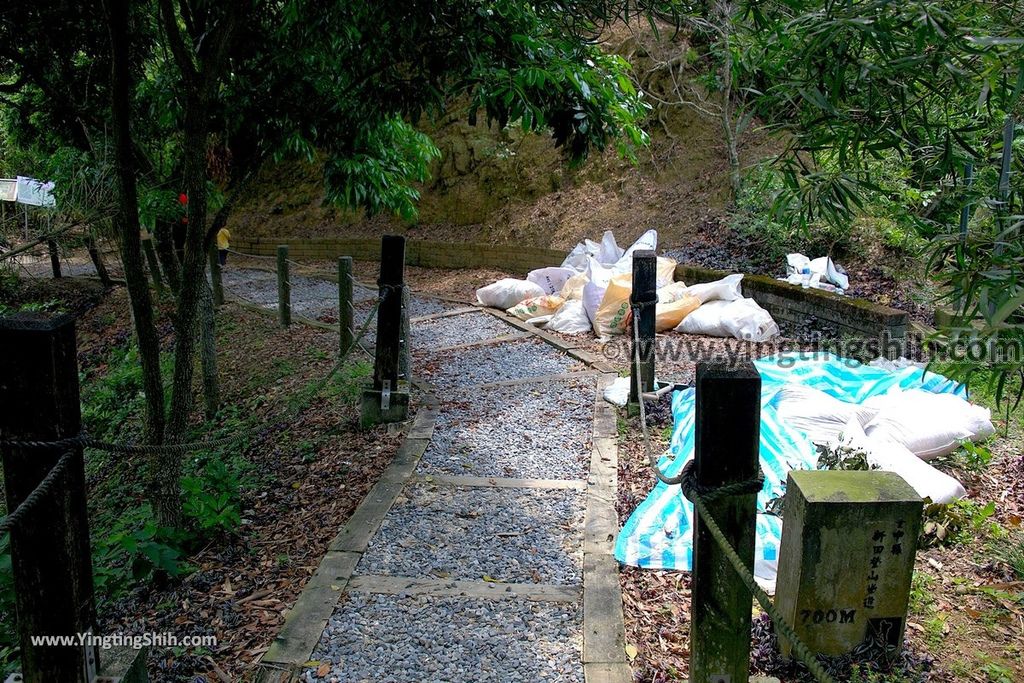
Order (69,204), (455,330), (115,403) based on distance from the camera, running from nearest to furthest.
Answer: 1. (69,204)
2. (115,403)
3. (455,330)

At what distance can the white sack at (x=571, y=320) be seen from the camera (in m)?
8.83

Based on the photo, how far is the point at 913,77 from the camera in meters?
2.81

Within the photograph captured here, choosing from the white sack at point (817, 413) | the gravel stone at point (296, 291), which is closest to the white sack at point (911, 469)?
the white sack at point (817, 413)

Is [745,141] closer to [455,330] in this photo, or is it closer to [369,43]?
[455,330]

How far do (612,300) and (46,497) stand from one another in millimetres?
6910

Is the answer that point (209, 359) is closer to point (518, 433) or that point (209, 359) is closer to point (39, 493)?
point (518, 433)

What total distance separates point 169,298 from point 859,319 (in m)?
9.90

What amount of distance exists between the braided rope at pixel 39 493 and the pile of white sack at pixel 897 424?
3.59m

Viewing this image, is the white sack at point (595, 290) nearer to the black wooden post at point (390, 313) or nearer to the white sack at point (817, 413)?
the black wooden post at point (390, 313)

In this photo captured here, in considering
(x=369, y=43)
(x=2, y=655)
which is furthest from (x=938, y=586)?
(x=369, y=43)

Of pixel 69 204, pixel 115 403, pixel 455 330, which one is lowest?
pixel 115 403

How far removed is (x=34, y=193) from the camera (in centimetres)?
881

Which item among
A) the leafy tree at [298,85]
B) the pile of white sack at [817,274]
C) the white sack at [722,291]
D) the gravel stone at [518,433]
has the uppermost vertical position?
the leafy tree at [298,85]
